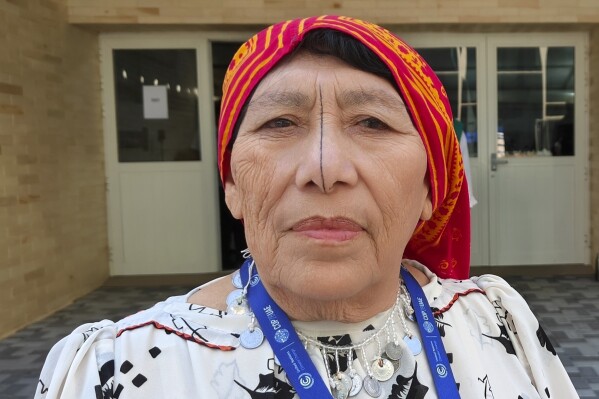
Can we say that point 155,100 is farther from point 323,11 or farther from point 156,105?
point 323,11

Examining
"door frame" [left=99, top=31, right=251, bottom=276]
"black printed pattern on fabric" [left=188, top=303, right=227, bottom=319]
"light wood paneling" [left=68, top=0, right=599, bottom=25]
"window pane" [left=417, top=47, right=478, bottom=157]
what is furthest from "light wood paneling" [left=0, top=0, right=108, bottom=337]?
"black printed pattern on fabric" [left=188, top=303, right=227, bottom=319]

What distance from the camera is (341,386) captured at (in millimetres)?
1034

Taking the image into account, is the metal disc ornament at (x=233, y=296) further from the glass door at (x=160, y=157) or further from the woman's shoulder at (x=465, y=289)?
the glass door at (x=160, y=157)

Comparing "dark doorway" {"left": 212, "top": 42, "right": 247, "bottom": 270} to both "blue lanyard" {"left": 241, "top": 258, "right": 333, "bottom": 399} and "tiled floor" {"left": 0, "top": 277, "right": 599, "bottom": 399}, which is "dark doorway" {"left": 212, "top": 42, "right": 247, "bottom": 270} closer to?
"tiled floor" {"left": 0, "top": 277, "right": 599, "bottom": 399}

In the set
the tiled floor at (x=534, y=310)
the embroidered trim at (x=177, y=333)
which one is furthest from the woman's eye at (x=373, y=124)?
the tiled floor at (x=534, y=310)

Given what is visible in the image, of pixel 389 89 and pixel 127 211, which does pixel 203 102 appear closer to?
pixel 127 211

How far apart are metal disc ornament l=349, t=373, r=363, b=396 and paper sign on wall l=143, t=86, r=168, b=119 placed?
199 inches

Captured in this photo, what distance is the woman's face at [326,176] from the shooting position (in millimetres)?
965

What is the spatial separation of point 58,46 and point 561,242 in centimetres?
539

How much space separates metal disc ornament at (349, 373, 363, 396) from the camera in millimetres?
1034

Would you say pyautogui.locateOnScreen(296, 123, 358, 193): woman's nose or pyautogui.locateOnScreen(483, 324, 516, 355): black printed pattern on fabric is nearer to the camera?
pyautogui.locateOnScreen(296, 123, 358, 193): woman's nose

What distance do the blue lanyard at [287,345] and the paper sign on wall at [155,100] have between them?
16.0ft

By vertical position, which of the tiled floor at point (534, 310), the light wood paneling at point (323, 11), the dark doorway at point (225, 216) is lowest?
the tiled floor at point (534, 310)

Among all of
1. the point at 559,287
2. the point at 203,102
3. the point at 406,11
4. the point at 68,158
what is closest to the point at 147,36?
the point at 203,102
